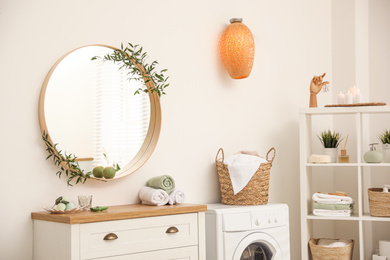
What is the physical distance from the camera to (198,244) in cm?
282

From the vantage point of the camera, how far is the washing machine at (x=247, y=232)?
9.87 ft

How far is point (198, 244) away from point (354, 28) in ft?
8.47

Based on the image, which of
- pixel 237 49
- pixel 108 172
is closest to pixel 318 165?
pixel 237 49

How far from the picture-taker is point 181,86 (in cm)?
335

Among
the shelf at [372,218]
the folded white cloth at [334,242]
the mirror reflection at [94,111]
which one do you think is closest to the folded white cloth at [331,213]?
the shelf at [372,218]

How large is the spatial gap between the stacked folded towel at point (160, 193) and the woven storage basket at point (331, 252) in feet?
4.36

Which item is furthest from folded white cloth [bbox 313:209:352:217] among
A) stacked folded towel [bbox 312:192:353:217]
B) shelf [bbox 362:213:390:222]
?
shelf [bbox 362:213:390:222]

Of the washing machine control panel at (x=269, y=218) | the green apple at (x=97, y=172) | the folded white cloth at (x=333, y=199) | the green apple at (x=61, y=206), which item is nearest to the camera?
the green apple at (x=61, y=206)

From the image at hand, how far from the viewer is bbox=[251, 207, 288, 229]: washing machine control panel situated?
3.16 metres

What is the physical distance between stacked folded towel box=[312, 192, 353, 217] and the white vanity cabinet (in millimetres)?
1281

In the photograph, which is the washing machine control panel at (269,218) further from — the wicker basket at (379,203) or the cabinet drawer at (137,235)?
the wicker basket at (379,203)

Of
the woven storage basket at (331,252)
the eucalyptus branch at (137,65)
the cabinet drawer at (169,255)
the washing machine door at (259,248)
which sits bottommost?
the woven storage basket at (331,252)

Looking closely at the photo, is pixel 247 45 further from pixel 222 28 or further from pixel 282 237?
pixel 282 237

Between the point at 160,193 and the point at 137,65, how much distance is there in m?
0.78
